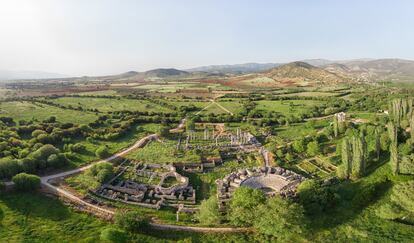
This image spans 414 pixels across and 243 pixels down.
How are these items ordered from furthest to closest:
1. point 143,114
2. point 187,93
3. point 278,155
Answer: point 187,93, point 143,114, point 278,155

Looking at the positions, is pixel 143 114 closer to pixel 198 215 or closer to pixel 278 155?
pixel 278 155

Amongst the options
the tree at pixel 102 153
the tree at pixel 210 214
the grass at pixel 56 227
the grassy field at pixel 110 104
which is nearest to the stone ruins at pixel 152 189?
the grass at pixel 56 227

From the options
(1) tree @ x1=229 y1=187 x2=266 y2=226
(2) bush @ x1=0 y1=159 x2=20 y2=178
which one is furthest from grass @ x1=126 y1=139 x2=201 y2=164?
(1) tree @ x1=229 y1=187 x2=266 y2=226

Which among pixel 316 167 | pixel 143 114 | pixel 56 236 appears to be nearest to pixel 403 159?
pixel 316 167

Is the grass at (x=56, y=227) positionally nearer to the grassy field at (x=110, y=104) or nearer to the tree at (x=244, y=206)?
the tree at (x=244, y=206)

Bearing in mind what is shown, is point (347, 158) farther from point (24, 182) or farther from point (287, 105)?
point (287, 105)

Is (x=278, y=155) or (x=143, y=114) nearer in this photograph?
(x=278, y=155)
